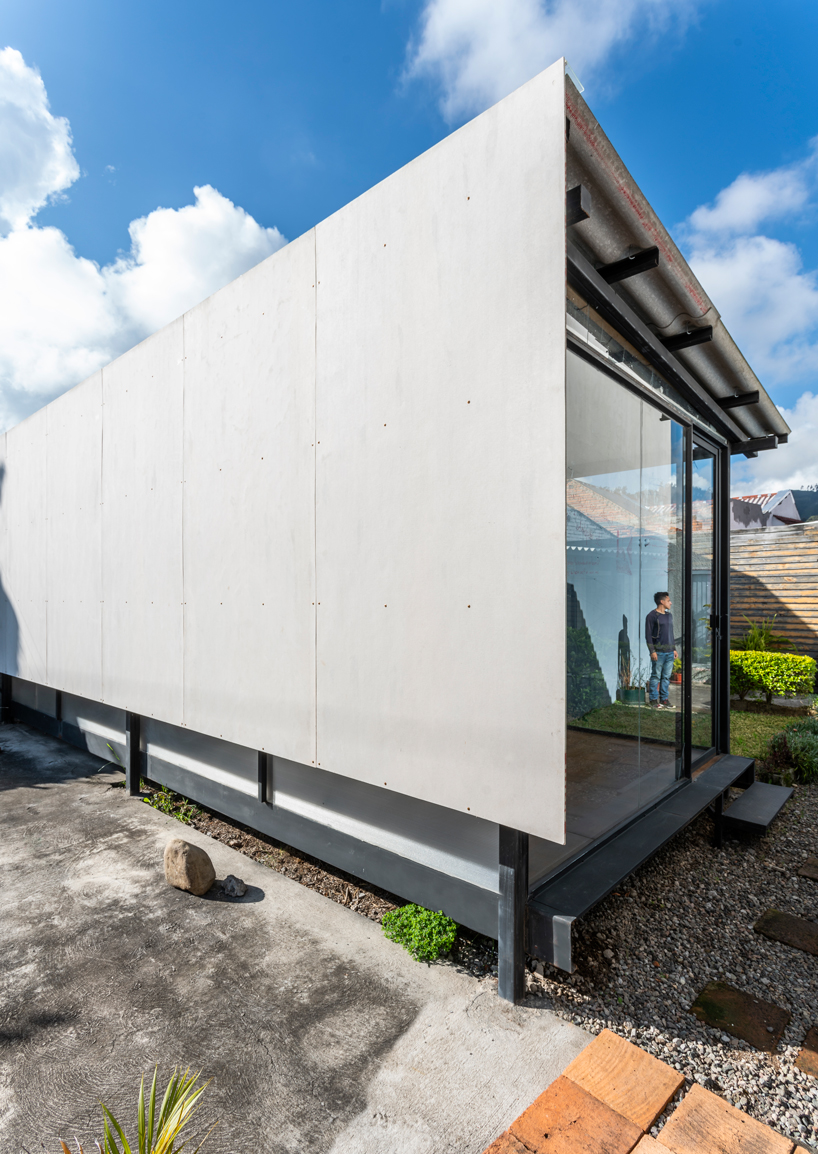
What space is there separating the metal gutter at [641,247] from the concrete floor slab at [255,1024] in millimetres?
3074

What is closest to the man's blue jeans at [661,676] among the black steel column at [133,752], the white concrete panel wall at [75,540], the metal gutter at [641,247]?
the metal gutter at [641,247]

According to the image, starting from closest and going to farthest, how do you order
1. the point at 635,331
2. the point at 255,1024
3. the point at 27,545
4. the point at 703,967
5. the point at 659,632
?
the point at 255,1024, the point at 703,967, the point at 635,331, the point at 659,632, the point at 27,545

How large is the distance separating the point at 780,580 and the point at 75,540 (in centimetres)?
982

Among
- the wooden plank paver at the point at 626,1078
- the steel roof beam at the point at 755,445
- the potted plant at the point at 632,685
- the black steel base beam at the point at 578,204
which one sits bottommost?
the wooden plank paver at the point at 626,1078

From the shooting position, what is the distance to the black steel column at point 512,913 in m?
1.93

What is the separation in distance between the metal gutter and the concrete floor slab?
3.07 metres

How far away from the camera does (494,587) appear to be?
74.7 inches

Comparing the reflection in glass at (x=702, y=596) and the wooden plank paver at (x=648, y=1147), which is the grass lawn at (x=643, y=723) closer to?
the reflection in glass at (x=702, y=596)

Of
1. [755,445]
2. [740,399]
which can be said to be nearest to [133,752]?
[740,399]

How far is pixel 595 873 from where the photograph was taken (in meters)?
2.20

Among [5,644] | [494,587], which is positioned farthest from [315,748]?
[5,644]

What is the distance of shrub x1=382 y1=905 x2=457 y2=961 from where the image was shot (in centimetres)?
219

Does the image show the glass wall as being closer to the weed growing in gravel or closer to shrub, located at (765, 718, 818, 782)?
shrub, located at (765, 718, 818, 782)

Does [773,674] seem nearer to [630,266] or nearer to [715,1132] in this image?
[630,266]
